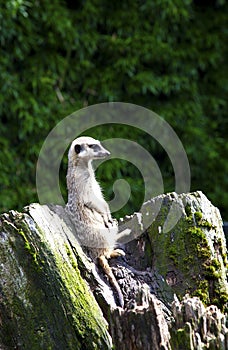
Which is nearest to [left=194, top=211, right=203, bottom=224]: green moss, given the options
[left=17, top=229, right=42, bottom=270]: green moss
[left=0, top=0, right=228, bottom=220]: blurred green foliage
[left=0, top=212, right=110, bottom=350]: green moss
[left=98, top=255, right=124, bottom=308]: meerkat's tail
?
[left=98, top=255, right=124, bottom=308]: meerkat's tail

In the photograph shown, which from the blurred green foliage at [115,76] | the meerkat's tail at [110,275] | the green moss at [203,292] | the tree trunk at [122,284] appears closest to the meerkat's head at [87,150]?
the tree trunk at [122,284]

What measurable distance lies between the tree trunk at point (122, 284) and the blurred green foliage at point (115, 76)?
201 cm

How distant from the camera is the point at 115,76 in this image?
4848 millimetres

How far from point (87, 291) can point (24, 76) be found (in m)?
2.55

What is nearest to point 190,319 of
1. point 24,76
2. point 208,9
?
point 24,76

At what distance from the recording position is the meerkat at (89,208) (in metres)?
2.49

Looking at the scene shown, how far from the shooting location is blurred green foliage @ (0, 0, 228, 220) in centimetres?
449

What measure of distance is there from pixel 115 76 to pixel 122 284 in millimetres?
2674

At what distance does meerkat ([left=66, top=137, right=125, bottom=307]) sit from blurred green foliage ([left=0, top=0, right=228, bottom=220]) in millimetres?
1789

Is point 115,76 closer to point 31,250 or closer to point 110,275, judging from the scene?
point 110,275

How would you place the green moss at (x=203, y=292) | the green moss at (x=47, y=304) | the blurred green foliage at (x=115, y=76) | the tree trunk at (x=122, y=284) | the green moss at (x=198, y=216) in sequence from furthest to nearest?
the blurred green foliage at (x=115, y=76)
the green moss at (x=198, y=216)
the green moss at (x=203, y=292)
the green moss at (x=47, y=304)
the tree trunk at (x=122, y=284)

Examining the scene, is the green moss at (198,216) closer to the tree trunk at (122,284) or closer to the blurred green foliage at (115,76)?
the tree trunk at (122,284)

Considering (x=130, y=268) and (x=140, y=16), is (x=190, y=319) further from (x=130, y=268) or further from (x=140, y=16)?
(x=140, y=16)

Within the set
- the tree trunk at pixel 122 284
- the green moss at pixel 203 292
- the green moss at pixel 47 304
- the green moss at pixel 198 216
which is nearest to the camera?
the tree trunk at pixel 122 284
